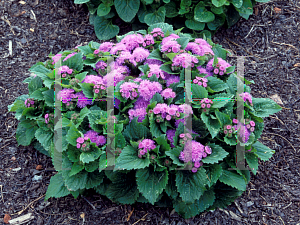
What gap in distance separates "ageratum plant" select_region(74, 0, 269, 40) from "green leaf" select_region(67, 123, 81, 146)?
2.46 m

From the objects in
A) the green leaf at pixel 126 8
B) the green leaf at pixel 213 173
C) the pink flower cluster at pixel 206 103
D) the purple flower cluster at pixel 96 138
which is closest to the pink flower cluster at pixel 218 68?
the pink flower cluster at pixel 206 103

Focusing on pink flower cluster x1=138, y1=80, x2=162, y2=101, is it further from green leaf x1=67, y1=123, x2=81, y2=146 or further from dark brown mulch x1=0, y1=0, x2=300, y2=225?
dark brown mulch x1=0, y1=0, x2=300, y2=225

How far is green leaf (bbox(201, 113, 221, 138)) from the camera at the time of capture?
2.49 metres

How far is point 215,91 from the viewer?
276cm

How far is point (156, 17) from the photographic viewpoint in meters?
4.44

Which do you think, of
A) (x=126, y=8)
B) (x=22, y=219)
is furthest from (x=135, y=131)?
(x=126, y=8)

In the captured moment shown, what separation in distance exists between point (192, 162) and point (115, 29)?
2.95 m

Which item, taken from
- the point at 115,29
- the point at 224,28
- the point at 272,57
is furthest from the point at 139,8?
the point at 272,57

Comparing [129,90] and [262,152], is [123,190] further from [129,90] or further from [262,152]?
[262,152]

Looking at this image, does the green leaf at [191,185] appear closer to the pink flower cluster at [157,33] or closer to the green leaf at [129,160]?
the green leaf at [129,160]

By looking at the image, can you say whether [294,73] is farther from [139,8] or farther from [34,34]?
[34,34]

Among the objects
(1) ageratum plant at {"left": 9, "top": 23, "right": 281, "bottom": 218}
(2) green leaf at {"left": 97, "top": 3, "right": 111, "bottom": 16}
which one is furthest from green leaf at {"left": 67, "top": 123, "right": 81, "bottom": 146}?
(2) green leaf at {"left": 97, "top": 3, "right": 111, "bottom": 16}

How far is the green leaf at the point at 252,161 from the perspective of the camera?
270 cm

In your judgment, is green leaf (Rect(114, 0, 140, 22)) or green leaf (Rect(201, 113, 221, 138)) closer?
green leaf (Rect(201, 113, 221, 138))
